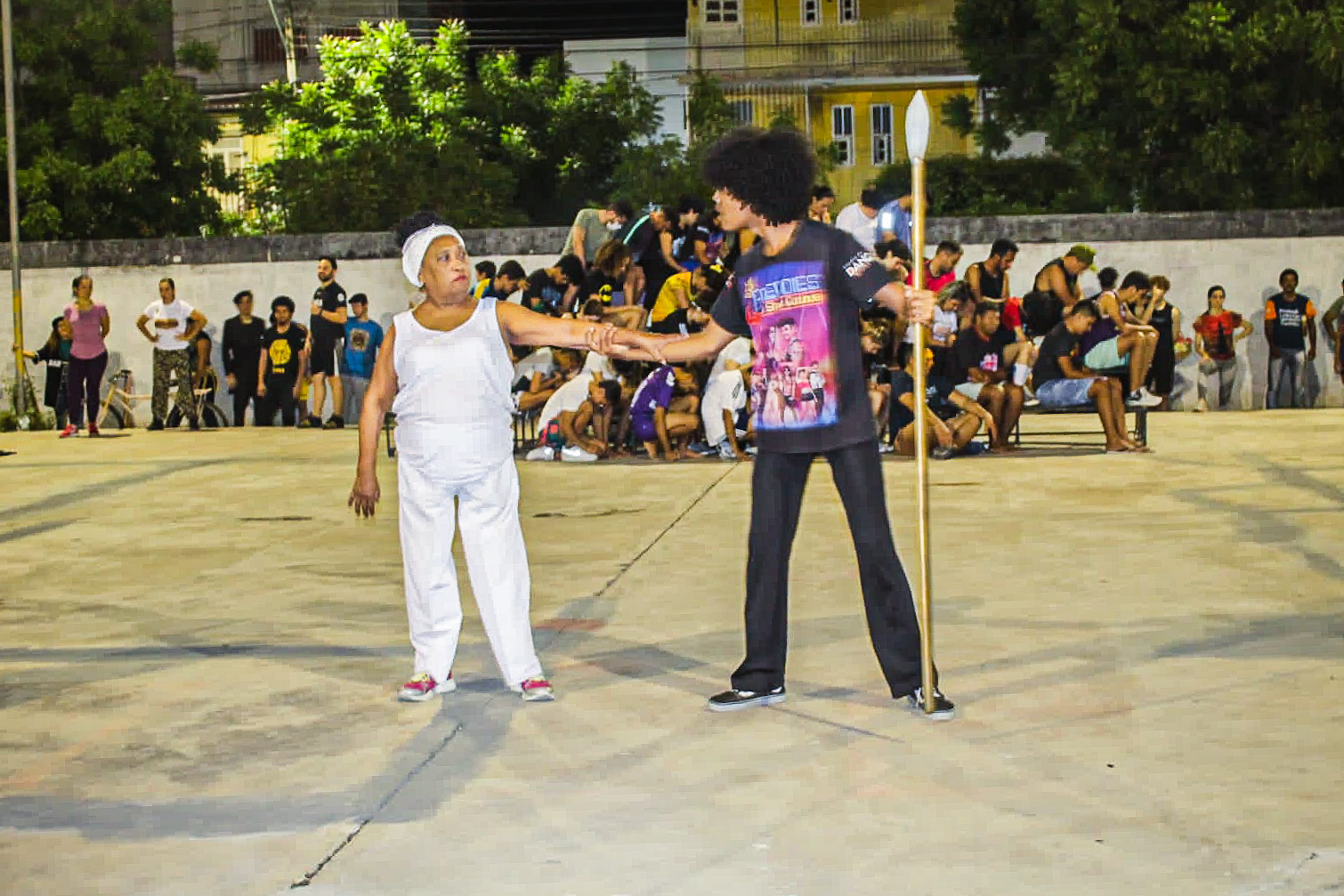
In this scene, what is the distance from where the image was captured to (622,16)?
191 ft

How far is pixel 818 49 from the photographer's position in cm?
5481

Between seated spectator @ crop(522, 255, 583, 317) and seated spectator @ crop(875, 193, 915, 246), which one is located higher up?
seated spectator @ crop(875, 193, 915, 246)

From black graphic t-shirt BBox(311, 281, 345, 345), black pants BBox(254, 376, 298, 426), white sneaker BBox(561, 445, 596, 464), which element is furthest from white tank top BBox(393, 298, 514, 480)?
black pants BBox(254, 376, 298, 426)

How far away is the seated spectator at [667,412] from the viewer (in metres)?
17.1

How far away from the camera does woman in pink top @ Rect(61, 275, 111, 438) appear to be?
2280 cm

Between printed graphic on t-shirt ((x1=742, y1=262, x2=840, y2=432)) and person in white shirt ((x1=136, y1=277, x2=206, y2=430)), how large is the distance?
1755 centimetres

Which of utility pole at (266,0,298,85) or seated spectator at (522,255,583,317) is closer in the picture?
seated spectator at (522,255,583,317)

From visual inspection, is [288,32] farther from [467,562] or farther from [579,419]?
[467,562]

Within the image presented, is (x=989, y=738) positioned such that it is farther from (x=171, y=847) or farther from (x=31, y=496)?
(x=31, y=496)

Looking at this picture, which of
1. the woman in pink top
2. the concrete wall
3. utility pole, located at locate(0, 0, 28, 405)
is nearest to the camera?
the woman in pink top

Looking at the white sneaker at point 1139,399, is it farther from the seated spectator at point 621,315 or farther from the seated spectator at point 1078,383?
the seated spectator at point 621,315

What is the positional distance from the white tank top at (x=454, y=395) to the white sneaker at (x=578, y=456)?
393 inches

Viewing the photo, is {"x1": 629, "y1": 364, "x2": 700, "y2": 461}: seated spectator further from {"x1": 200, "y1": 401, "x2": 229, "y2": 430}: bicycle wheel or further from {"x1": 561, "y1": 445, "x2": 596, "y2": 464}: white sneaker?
{"x1": 200, "y1": 401, "x2": 229, "y2": 430}: bicycle wheel

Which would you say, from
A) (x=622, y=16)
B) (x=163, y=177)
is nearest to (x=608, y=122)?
(x=622, y=16)
